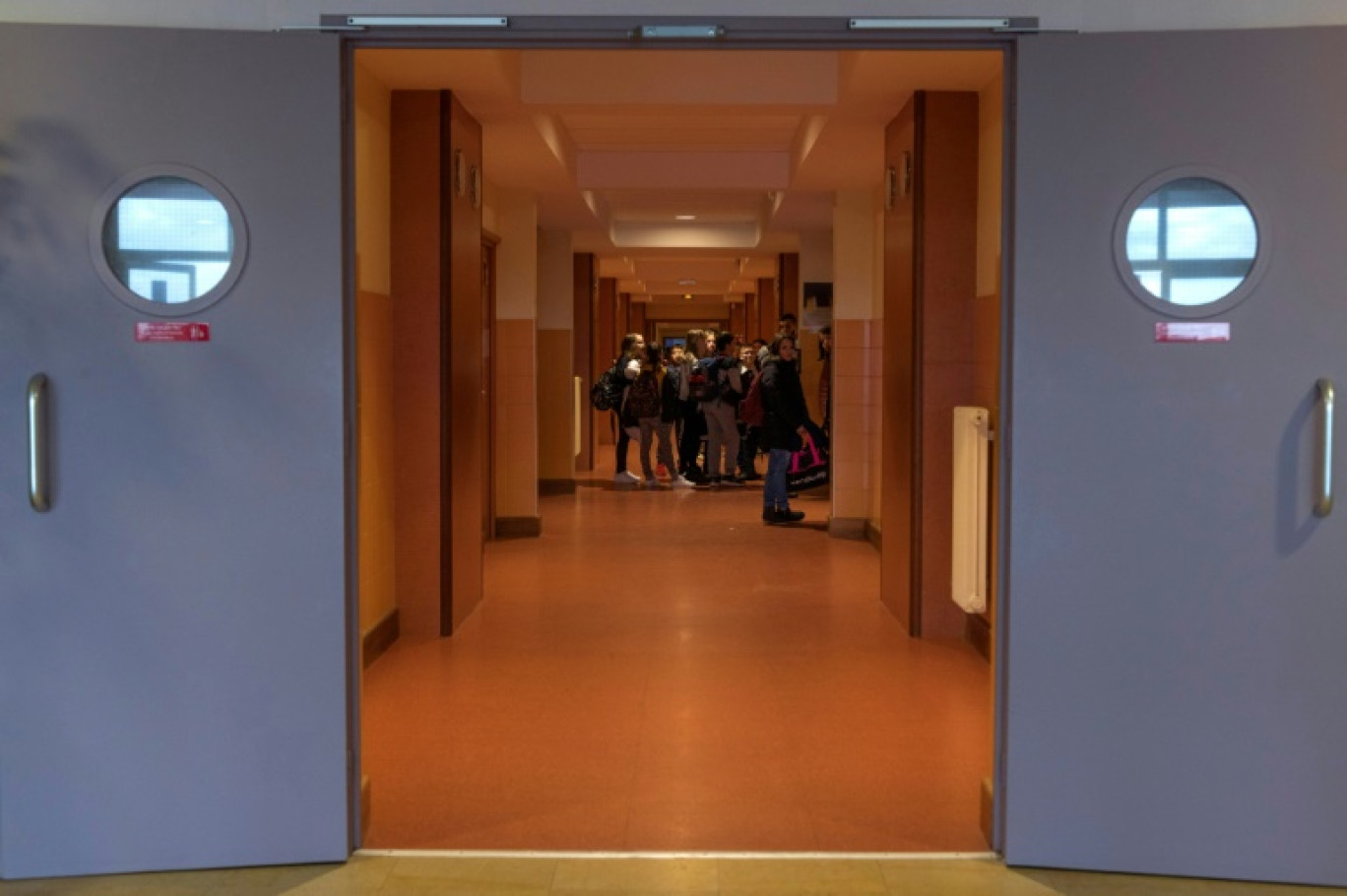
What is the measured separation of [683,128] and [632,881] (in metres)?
7.78

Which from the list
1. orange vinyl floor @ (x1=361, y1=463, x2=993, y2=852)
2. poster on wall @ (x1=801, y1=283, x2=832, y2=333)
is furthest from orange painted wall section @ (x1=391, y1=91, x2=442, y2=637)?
poster on wall @ (x1=801, y1=283, x2=832, y2=333)

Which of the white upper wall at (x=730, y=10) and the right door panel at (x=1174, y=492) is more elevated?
the white upper wall at (x=730, y=10)

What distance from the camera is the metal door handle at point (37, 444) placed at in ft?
11.7

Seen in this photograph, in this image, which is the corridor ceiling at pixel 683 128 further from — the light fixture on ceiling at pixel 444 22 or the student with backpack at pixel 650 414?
the light fixture on ceiling at pixel 444 22

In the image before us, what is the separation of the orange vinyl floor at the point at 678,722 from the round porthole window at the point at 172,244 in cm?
157

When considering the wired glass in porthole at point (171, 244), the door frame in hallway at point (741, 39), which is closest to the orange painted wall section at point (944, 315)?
the door frame in hallway at point (741, 39)

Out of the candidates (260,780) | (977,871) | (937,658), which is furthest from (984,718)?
(260,780)

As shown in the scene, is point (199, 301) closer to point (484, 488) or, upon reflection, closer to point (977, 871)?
point (977, 871)

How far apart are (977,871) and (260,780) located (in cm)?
187

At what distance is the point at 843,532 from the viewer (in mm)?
A: 10742

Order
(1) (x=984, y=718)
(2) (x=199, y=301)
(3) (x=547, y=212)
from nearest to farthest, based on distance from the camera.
Answer: (2) (x=199, y=301) < (1) (x=984, y=718) < (3) (x=547, y=212)

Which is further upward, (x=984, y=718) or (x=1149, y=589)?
(x=1149, y=589)

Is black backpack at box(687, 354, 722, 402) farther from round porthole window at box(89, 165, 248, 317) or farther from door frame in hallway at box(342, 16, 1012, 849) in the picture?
round porthole window at box(89, 165, 248, 317)

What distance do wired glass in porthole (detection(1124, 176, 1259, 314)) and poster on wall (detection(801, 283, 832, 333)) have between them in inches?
400
